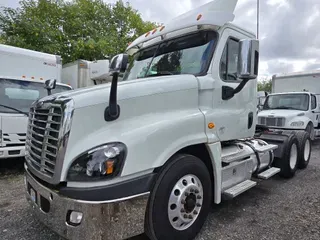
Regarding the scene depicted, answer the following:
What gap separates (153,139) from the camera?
2170mm

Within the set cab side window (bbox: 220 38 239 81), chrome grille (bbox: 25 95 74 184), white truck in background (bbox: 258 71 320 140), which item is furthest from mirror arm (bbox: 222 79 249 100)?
white truck in background (bbox: 258 71 320 140)

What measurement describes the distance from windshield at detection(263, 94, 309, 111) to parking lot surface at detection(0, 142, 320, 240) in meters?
4.69

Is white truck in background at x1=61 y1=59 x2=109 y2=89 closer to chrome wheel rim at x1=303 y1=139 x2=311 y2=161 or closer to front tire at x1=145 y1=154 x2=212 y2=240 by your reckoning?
chrome wheel rim at x1=303 y1=139 x2=311 y2=161

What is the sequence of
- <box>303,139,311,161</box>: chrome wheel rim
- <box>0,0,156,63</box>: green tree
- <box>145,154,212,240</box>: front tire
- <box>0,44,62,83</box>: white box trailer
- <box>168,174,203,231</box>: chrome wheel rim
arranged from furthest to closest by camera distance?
<box>0,0,156,63</box>: green tree, <box>0,44,62,83</box>: white box trailer, <box>303,139,311,161</box>: chrome wheel rim, <box>168,174,203,231</box>: chrome wheel rim, <box>145,154,212,240</box>: front tire

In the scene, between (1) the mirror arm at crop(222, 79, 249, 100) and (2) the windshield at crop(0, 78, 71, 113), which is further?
(2) the windshield at crop(0, 78, 71, 113)

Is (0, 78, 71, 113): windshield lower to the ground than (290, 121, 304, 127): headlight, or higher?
higher

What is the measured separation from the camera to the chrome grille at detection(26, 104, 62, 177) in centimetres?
209

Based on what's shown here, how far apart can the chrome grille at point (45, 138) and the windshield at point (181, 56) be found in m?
1.42

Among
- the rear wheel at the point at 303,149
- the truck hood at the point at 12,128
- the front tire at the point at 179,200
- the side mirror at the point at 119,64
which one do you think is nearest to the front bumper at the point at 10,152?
the truck hood at the point at 12,128

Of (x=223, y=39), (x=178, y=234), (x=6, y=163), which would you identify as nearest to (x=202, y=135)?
(x=178, y=234)

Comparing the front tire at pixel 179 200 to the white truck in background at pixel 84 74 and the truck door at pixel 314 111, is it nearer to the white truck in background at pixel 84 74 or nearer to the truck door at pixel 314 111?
the white truck in background at pixel 84 74

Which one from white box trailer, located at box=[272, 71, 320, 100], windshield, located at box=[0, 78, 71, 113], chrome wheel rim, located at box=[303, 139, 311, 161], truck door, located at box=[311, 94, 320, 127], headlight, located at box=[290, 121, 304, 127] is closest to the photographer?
windshield, located at box=[0, 78, 71, 113]

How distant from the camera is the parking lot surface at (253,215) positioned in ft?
9.18

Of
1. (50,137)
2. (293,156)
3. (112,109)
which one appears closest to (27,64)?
(50,137)
